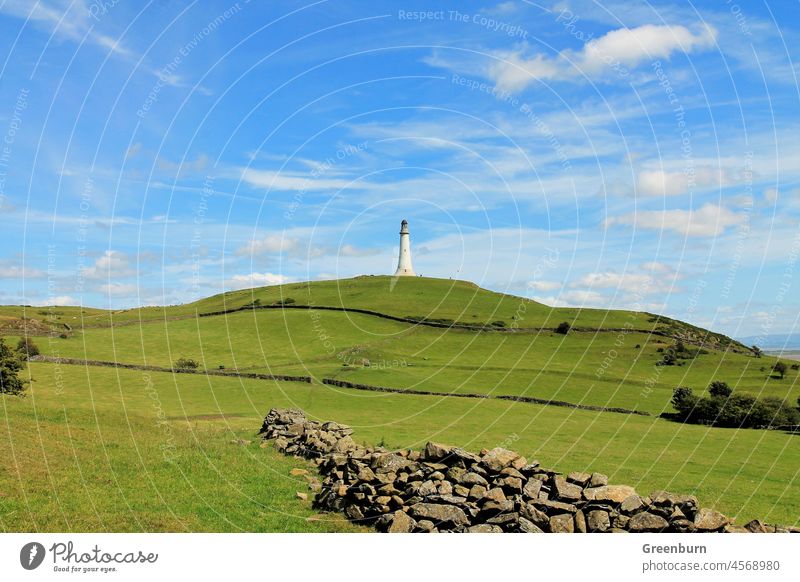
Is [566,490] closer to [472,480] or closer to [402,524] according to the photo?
[472,480]

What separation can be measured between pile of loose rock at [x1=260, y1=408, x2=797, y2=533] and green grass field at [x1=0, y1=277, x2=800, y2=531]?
2059 millimetres

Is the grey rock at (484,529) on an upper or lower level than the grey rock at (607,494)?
lower

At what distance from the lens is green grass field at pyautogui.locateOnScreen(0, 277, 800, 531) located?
1009 inches

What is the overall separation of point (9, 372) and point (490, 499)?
4917 cm

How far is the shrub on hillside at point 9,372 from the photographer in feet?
177

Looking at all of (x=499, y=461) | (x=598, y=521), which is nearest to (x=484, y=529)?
(x=598, y=521)

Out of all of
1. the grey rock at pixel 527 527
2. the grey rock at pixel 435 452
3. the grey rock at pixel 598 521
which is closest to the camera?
the grey rock at pixel 527 527

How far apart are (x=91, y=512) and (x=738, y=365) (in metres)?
111

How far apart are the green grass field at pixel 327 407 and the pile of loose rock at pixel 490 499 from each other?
206cm

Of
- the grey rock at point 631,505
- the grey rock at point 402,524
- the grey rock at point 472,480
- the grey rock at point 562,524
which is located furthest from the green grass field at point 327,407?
the grey rock at point 631,505

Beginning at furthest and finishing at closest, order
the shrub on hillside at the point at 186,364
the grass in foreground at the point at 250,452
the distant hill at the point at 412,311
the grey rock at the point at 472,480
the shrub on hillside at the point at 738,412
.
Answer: the distant hill at the point at 412,311
the shrub on hillside at the point at 186,364
the shrub on hillside at the point at 738,412
the grass in foreground at the point at 250,452
the grey rock at the point at 472,480

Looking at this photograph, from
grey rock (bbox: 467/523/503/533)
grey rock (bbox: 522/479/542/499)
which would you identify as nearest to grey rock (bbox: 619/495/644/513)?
grey rock (bbox: 522/479/542/499)

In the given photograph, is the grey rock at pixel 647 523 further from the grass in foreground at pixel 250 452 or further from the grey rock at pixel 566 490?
the grass in foreground at pixel 250 452

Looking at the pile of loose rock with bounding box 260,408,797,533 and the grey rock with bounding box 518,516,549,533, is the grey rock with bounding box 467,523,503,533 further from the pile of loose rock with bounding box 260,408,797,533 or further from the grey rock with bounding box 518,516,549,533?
the grey rock with bounding box 518,516,549,533
